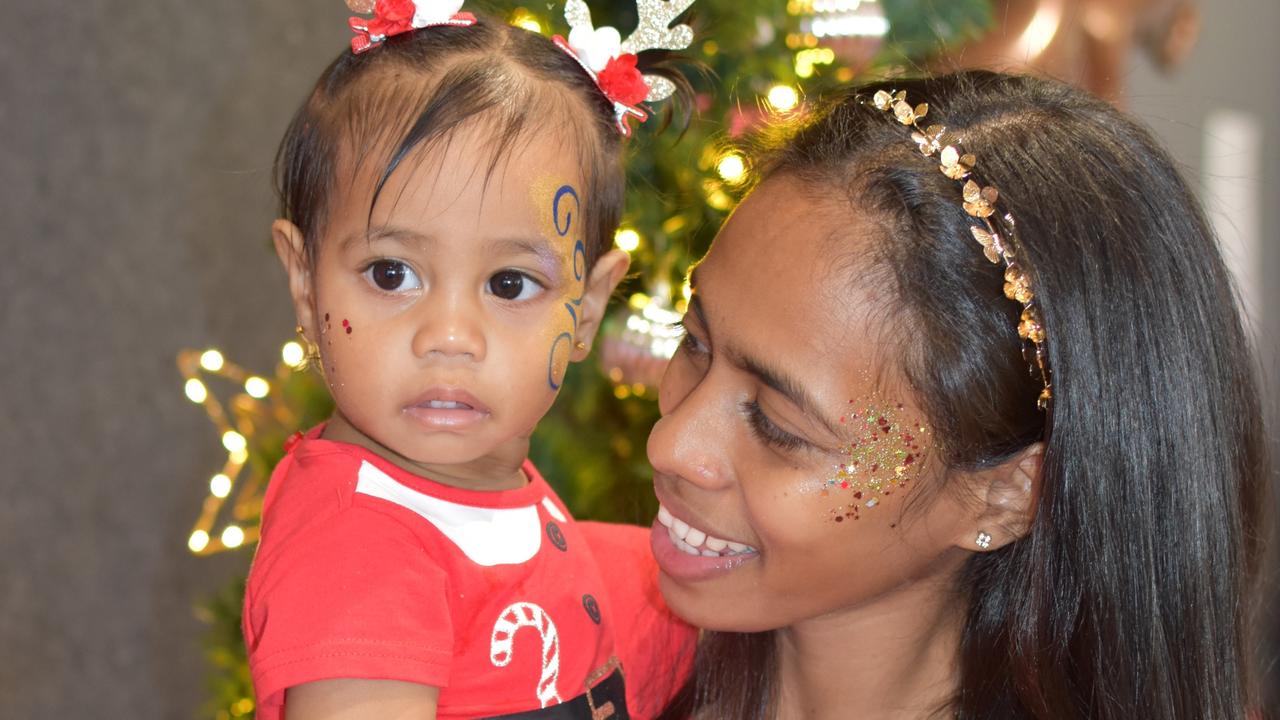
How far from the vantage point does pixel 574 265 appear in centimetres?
125

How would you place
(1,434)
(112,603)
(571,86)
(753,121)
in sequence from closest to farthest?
(571,86)
(753,121)
(1,434)
(112,603)

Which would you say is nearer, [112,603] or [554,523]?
[554,523]

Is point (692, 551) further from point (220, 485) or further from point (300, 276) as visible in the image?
point (220, 485)

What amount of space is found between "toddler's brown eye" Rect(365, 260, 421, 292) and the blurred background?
0.76 m

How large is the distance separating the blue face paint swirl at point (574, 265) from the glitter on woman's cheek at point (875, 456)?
0.99 feet

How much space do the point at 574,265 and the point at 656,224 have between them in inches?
24.6

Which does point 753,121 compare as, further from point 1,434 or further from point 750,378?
point 1,434

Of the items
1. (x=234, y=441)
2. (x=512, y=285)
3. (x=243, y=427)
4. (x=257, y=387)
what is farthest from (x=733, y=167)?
(x=243, y=427)

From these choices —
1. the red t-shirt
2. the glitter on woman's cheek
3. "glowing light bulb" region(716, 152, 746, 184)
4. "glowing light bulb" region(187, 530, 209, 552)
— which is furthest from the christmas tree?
the glitter on woman's cheek

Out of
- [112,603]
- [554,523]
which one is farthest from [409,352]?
[112,603]

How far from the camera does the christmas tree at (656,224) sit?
1.78 metres

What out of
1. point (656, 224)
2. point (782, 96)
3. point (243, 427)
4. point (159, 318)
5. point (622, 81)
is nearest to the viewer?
point (622, 81)

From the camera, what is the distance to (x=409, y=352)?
44.8 inches

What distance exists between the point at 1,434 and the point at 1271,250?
426 centimetres
